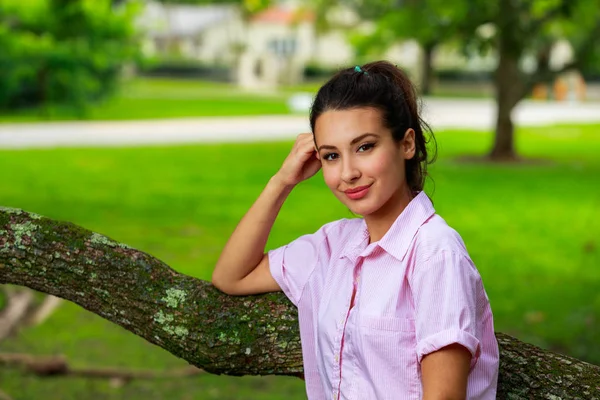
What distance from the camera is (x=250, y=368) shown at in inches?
99.5

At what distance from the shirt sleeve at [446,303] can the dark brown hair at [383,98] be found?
0.31 m

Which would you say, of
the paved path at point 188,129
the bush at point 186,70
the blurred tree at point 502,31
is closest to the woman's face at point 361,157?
the blurred tree at point 502,31

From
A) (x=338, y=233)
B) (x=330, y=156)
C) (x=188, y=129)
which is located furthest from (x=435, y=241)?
(x=188, y=129)

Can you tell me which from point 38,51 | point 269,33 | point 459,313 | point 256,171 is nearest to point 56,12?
point 256,171

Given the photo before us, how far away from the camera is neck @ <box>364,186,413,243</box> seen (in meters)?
2.18

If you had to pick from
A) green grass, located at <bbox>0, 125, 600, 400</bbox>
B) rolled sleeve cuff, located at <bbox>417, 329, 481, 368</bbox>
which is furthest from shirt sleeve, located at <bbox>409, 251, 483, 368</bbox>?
green grass, located at <bbox>0, 125, 600, 400</bbox>

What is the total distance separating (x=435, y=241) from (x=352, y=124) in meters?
0.30

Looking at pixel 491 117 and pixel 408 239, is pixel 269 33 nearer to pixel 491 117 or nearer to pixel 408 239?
pixel 491 117

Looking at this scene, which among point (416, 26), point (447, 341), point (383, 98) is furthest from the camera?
Result: point (416, 26)

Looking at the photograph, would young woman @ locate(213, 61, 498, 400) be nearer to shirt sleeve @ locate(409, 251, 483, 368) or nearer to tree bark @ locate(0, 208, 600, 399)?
shirt sleeve @ locate(409, 251, 483, 368)

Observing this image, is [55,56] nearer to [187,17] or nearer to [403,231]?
[403,231]

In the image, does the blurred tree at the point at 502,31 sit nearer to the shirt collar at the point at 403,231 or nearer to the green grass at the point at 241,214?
the green grass at the point at 241,214

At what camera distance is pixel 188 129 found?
835 inches

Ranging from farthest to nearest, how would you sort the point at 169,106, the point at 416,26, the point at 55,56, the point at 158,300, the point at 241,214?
the point at 169,106
the point at 55,56
the point at 416,26
the point at 241,214
the point at 158,300
